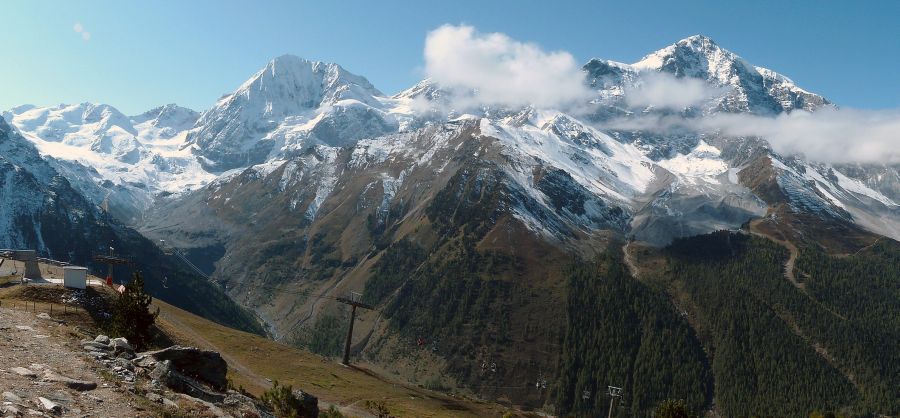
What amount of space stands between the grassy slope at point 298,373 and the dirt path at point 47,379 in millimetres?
41169

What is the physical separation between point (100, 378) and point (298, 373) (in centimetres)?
7310

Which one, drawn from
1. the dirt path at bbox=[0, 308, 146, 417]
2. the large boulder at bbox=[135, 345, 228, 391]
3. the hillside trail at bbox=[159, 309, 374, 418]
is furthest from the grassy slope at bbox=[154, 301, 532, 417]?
the dirt path at bbox=[0, 308, 146, 417]

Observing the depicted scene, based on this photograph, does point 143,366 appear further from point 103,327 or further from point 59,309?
point 59,309

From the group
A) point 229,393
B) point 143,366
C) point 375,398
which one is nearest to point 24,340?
point 143,366

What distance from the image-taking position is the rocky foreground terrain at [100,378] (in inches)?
1128

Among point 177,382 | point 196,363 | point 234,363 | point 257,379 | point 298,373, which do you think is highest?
point 196,363

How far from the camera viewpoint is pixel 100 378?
110 ft

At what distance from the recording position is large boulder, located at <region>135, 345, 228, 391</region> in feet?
134

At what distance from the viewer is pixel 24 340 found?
39.5 meters

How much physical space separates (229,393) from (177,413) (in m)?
11.5

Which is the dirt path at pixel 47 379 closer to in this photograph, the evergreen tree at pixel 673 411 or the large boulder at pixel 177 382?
the large boulder at pixel 177 382

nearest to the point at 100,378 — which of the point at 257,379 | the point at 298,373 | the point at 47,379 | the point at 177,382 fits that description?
the point at 47,379

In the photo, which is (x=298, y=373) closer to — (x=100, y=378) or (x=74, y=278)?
(x=74, y=278)

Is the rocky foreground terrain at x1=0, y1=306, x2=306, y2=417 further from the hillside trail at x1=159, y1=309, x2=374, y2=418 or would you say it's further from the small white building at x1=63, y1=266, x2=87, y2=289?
the hillside trail at x1=159, y1=309, x2=374, y2=418
